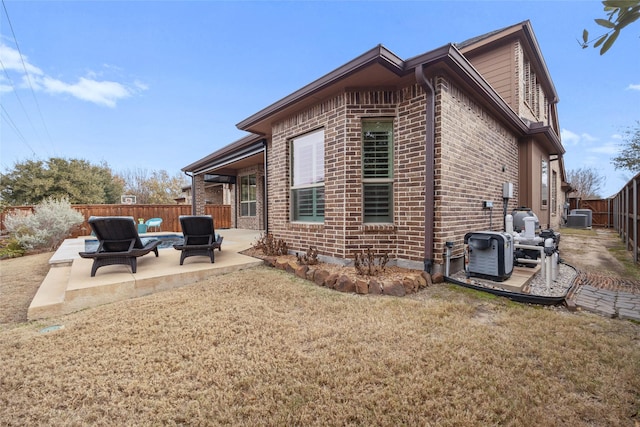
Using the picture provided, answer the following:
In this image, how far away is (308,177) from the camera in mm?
5824

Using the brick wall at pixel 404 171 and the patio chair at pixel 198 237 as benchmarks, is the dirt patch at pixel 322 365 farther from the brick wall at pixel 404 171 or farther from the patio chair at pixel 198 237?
the patio chair at pixel 198 237

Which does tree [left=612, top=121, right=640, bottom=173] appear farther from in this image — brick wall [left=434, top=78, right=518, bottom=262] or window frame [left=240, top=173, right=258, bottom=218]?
window frame [left=240, top=173, right=258, bottom=218]

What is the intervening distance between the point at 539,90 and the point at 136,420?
14.2 metres

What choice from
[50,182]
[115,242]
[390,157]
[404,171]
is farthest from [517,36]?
[50,182]

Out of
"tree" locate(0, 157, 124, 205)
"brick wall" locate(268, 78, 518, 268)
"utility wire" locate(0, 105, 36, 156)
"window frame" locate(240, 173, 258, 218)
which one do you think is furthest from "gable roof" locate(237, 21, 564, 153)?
"tree" locate(0, 157, 124, 205)

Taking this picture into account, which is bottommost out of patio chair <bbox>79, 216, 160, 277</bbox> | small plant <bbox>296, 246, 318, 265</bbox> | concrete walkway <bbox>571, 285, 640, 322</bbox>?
concrete walkway <bbox>571, 285, 640, 322</bbox>

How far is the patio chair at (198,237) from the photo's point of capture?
5.35m

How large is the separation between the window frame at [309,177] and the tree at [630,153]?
66.0 ft

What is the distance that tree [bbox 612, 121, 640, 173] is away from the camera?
15438mm

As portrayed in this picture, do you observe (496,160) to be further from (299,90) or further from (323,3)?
(323,3)

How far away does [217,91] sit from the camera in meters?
18.9

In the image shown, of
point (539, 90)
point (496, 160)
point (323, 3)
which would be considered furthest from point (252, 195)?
point (539, 90)

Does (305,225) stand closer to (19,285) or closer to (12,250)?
(19,285)

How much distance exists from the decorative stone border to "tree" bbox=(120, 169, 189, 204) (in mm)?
26711
